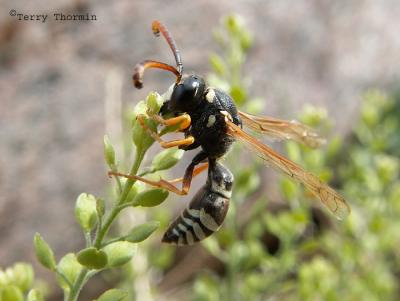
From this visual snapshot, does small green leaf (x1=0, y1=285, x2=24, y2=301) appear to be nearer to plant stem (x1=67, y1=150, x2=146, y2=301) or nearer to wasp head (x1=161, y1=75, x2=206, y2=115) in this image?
plant stem (x1=67, y1=150, x2=146, y2=301)

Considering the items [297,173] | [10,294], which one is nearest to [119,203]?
[10,294]

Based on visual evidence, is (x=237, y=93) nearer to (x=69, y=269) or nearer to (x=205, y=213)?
(x=205, y=213)

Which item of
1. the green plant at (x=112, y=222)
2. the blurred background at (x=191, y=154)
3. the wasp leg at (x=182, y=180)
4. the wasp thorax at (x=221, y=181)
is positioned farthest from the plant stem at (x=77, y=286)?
the blurred background at (x=191, y=154)

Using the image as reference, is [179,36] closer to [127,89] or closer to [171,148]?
[127,89]

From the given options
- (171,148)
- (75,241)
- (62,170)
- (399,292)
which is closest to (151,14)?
(62,170)

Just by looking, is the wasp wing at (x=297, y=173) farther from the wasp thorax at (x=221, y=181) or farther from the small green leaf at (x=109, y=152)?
the small green leaf at (x=109, y=152)

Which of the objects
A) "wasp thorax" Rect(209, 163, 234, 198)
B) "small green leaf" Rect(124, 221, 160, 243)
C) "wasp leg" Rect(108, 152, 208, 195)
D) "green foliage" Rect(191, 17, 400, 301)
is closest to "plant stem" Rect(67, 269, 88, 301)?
"small green leaf" Rect(124, 221, 160, 243)
